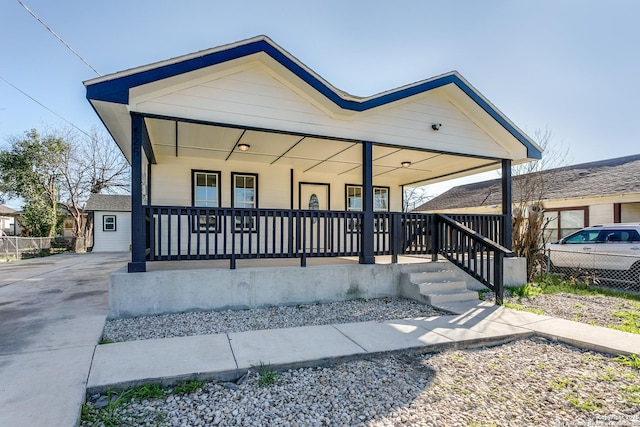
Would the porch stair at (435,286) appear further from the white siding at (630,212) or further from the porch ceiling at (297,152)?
the white siding at (630,212)

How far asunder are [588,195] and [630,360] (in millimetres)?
11531

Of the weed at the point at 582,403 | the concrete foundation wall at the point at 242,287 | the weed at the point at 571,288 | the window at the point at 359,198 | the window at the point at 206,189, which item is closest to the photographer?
the weed at the point at 582,403

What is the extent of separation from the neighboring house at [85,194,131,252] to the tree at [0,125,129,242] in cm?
280

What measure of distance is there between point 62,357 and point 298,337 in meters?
2.45

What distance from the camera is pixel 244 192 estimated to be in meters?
8.84

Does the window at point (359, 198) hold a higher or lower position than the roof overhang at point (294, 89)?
lower

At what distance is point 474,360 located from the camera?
358 centimetres

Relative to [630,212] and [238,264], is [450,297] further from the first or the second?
[630,212]

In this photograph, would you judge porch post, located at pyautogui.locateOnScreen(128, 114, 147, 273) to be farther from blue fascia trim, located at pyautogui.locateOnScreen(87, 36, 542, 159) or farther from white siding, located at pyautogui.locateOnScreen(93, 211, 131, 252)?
white siding, located at pyautogui.locateOnScreen(93, 211, 131, 252)

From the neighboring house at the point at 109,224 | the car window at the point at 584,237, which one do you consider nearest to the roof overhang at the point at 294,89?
the car window at the point at 584,237

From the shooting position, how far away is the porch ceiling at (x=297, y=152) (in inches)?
246

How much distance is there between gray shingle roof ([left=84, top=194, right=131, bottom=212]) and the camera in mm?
19922

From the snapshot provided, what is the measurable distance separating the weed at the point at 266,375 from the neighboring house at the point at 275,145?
8.17 feet

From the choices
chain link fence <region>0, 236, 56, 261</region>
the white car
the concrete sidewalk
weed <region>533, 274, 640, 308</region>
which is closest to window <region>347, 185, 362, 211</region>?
weed <region>533, 274, 640, 308</region>
